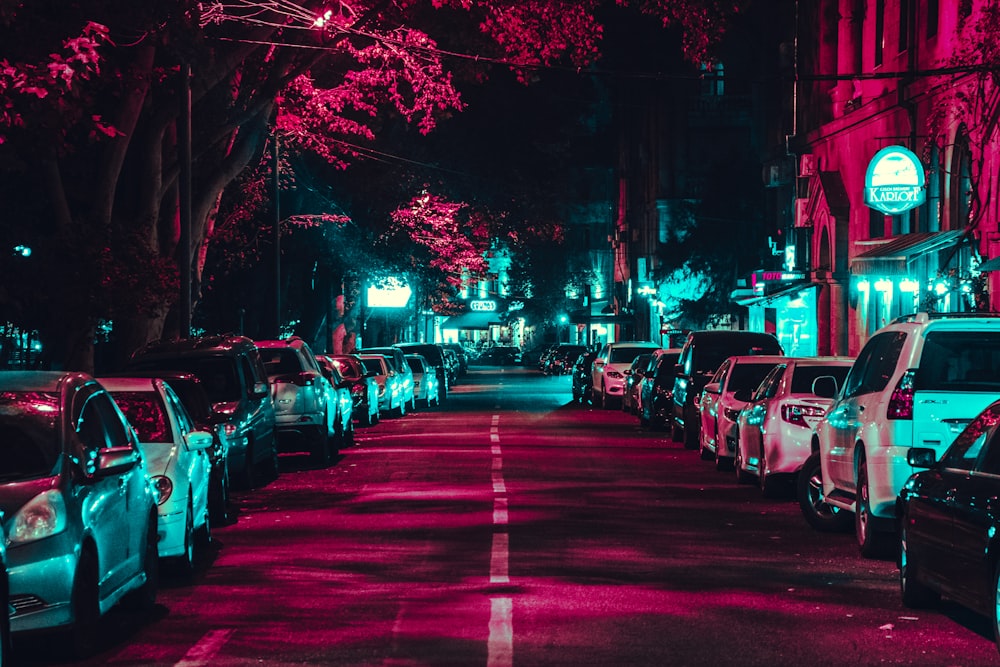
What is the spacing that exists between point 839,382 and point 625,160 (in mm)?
82492

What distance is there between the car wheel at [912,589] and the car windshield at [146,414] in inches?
228

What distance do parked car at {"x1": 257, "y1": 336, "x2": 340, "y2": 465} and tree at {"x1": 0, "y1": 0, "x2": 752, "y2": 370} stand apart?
2.36 metres

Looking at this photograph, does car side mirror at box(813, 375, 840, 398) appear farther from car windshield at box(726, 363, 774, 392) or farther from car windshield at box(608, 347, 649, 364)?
car windshield at box(608, 347, 649, 364)

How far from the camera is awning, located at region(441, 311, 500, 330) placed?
435 ft

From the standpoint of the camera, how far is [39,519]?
→ 334 inches

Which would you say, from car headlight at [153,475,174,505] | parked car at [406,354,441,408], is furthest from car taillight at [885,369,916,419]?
parked car at [406,354,441,408]

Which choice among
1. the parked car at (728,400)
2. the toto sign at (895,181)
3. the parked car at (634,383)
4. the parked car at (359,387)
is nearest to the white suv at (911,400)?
the parked car at (728,400)

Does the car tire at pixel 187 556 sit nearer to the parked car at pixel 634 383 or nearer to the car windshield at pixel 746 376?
the car windshield at pixel 746 376

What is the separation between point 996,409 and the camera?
953 centimetres

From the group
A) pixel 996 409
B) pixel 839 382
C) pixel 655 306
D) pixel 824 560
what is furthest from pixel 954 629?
pixel 655 306

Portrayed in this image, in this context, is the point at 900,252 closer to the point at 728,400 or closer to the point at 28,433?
the point at 728,400

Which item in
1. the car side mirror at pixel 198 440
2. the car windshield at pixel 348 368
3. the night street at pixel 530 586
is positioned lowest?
the night street at pixel 530 586

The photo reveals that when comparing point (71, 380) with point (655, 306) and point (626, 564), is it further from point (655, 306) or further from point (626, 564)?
point (655, 306)

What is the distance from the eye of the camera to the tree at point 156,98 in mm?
20625
